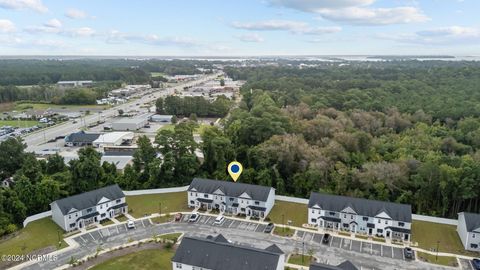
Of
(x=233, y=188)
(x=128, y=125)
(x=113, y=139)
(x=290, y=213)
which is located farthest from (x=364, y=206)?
A: (x=128, y=125)

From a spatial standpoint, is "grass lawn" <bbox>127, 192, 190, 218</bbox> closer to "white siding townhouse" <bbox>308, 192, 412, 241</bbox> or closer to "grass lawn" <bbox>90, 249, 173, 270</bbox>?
"grass lawn" <bbox>90, 249, 173, 270</bbox>

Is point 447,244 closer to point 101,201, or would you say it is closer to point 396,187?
point 396,187

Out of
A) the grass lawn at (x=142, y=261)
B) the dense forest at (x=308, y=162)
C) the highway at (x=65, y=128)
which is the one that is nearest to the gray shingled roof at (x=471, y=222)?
the dense forest at (x=308, y=162)

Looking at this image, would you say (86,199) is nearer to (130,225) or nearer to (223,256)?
(130,225)

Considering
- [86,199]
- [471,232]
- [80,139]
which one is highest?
[86,199]

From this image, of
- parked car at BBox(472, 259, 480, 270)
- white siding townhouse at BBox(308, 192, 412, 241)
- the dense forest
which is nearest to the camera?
parked car at BBox(472, 259, 480, 270)

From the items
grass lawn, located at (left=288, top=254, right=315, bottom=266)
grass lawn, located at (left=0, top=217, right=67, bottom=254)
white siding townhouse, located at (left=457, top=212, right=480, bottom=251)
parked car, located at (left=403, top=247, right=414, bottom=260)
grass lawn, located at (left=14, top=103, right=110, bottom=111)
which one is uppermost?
white siding townhouse, located at (left=457, top=212, right=480, bottom=251)

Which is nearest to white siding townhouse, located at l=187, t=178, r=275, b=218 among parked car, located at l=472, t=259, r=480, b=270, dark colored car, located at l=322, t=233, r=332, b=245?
dark colored car, located at l=322, t=233, r=332, b=245
